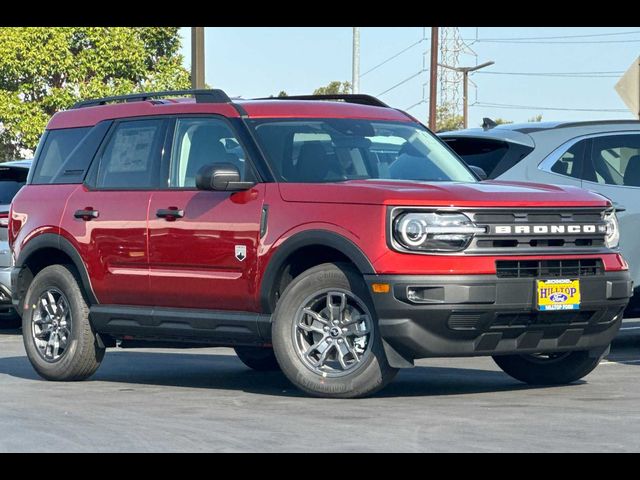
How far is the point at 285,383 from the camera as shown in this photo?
34.1 feet

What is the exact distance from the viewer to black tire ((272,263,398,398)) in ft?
28.8

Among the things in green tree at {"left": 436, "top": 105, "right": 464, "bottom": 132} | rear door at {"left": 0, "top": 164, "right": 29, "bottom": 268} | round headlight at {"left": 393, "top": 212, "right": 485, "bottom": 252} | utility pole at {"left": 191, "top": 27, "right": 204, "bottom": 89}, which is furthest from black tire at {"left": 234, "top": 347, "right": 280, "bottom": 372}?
green tree at {"left": 436, "top": 105, "right": 464, "bottom": 132}

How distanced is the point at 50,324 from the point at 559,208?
3.97 meters

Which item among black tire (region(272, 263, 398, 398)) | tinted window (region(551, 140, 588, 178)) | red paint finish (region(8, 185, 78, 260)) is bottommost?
black tire (region(272, 263, 398, 398))

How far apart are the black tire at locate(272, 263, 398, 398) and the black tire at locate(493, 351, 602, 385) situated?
1.44 metres

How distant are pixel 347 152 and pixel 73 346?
8.10 feet

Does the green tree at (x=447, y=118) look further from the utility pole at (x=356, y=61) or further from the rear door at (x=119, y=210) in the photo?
the rear door at (x=119, y=210)

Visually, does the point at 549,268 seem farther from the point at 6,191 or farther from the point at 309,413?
the point at 6,191

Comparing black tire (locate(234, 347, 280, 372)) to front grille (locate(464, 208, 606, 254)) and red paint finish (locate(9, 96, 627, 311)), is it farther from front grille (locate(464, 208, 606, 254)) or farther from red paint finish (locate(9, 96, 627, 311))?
front grille (locate(464, 208, 606, 254))

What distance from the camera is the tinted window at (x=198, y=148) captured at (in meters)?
9.89

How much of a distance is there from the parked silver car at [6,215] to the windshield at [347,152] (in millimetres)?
5648
